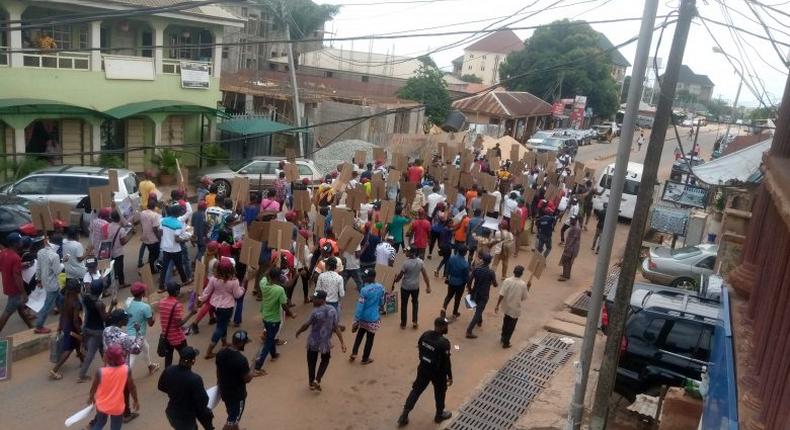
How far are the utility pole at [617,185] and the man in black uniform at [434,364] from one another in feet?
4.65

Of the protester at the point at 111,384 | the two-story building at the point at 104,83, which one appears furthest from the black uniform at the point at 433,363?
the two-story building at the point at 104,83

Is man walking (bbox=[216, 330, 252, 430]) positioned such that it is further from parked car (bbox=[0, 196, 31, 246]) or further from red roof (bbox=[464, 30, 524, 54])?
red roof (bbox=[464, 30, 524, 54])

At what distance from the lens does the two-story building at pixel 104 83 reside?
680 inches

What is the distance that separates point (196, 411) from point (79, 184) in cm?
945

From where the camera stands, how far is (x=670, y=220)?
693 inches

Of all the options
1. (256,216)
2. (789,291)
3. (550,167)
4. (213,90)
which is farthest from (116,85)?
(789,291)

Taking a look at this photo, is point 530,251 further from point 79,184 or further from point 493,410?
point 79,184

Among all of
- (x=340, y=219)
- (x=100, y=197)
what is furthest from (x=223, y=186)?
(x=340, y=219)

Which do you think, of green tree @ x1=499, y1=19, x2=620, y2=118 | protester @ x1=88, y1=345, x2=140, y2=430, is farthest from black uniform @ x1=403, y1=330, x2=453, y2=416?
green tree @ x1=499, y1=19, x2=620, y2=118

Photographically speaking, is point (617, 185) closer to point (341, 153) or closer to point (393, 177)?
point (393, 177)

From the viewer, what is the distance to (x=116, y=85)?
1931 centimetres

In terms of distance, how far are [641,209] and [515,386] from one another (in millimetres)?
3461

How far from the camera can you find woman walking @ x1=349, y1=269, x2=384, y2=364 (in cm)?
824

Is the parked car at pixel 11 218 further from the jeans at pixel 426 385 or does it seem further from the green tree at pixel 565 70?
the green tree at pixel 565 70
